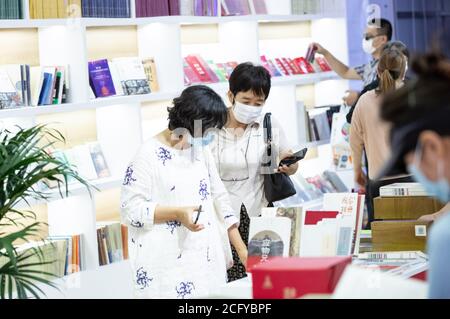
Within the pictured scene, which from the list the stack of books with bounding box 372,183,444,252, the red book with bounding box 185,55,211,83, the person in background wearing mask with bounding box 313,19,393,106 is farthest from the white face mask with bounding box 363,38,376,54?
the stack of books with bounding box 372,183,444,252

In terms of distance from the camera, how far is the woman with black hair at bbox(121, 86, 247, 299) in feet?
12.6

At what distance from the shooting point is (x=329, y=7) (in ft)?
26.3

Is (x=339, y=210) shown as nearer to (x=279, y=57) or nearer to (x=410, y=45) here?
(x=279, y=57)

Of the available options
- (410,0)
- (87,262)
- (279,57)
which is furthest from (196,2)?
(410,0)

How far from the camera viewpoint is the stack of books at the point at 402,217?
438 cm

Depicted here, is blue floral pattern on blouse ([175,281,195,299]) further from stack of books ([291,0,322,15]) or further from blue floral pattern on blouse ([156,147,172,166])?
stack of books ([291,0,322,15])

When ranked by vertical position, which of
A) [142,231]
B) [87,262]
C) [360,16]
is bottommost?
[87,262]

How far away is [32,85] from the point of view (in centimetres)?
571

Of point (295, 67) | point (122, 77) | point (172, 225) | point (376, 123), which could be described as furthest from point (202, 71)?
point (172, 225)

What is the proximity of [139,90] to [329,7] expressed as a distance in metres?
2.37

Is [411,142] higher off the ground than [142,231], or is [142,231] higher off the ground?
[411,142]

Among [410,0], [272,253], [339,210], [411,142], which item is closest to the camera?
[411,142]

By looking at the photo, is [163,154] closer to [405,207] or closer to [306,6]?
[405,207]

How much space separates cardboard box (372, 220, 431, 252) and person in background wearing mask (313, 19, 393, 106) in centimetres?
244
